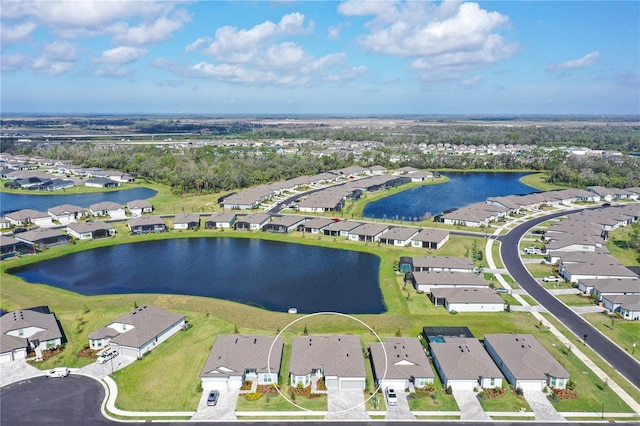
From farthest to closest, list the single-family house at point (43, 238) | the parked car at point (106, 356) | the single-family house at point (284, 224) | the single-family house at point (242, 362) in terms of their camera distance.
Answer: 1. the single-family house at point (284, 224)
2. the single-family house at point (43, 238)
3. the parked car at point (106, 356)
4. the single-family house at point (242, 362)

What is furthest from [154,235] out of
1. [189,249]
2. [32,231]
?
[32,231]

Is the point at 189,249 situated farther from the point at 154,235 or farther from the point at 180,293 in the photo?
the point at 180,293

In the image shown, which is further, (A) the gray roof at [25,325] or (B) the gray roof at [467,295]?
(B) the gray roof at [467,295]

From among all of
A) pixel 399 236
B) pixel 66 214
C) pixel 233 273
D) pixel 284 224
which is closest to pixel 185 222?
pixel 284 224

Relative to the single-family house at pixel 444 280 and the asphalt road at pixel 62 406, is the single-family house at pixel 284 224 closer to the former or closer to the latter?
the single-family house at pixel 444 280

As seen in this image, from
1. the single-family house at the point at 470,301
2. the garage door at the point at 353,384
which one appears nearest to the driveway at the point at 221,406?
the garage door at the point at 353,384

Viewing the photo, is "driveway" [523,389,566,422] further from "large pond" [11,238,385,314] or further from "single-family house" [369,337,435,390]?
"large pond" [11,238,385,314]

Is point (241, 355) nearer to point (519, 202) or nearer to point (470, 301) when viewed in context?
point (470, 301)
